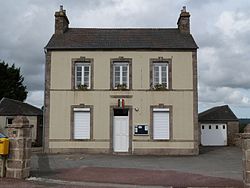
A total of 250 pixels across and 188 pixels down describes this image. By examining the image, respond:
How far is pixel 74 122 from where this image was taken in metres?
20.6

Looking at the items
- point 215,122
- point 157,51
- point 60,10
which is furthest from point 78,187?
point 215,122

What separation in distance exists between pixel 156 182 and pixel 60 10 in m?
15.2

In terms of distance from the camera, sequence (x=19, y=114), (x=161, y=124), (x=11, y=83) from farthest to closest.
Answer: (x=11, y=83), (x=19, y=114), (x=161, y=124)

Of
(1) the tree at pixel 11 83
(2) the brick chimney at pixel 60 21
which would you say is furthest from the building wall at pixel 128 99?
(1) the tree at pixel 11 83

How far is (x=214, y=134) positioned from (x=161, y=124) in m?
11.8

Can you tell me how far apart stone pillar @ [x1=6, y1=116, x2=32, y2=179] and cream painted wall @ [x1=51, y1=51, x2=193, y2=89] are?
9708 mm

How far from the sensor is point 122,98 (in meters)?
20.6

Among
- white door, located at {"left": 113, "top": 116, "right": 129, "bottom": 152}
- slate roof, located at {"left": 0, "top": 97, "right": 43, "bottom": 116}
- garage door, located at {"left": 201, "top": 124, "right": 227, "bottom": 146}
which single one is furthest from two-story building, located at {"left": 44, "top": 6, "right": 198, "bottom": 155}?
garage door, located at {"left": 201, "top": 124, "right": 227, "bottom": 146}

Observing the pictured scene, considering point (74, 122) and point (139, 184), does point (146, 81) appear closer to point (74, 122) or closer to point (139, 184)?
point (74, 122)

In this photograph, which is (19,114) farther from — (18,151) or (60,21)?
(18,151)

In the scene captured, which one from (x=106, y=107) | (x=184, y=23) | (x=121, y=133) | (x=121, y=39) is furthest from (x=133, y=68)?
(x=184, y=23)

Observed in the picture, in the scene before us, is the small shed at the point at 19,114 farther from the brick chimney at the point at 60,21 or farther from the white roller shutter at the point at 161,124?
the white roller shutter at the point at 161,124

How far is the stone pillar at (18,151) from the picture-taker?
35.6 feet

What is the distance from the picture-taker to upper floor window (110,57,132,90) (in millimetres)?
20781
